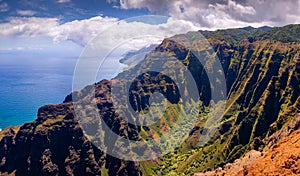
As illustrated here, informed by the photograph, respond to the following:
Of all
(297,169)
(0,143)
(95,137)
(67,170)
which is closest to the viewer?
(297,169)

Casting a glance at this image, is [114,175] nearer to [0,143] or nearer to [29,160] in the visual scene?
[29,160]

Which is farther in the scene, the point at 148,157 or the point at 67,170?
the point at 148,157

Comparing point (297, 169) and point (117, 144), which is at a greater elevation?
point (297, 169)

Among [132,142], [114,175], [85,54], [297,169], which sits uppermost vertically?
[85,54]

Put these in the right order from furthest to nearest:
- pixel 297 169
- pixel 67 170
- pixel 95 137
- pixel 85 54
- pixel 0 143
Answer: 1. pixel 0 143
2. pixel 95 137
3. pixel 67 170
4. pixel 85 54
5. pixel 297 169

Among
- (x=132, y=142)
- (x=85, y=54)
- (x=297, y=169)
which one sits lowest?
(x=132, y=142)

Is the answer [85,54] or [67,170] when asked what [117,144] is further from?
[85,54]

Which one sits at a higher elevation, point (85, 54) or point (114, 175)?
point (85, 54)

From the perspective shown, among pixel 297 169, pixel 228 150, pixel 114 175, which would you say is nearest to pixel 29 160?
pixel 114 175

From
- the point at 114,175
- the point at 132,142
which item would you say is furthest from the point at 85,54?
the point at 132,142
